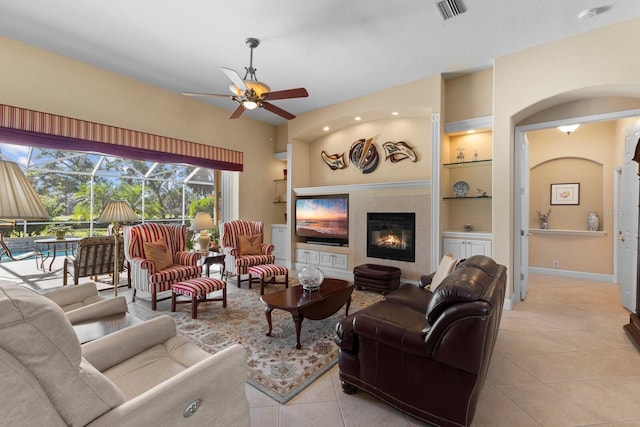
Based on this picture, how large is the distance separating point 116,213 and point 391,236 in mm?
4030

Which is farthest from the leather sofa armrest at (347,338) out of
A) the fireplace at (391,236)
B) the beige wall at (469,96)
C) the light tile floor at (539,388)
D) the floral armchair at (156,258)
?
the beige wall at (469,96)

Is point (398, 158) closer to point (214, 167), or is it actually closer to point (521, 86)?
point (521, 86)

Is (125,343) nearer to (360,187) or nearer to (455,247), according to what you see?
(455,247)

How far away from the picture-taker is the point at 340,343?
2080 millimetres

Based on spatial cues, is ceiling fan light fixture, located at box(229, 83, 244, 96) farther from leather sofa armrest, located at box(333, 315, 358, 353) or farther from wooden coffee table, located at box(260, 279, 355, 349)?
leather sofa armrest, located at box(333, 315, 358, 353)

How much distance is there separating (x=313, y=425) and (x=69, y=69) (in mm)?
5120

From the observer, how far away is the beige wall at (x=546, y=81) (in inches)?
122

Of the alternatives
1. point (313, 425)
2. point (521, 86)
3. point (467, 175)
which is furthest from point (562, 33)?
point (313, 425)

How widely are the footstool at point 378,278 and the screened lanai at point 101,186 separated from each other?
11.1 feet

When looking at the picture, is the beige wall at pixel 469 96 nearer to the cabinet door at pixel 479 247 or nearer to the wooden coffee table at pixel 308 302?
the cabinet door at pixel 479 247

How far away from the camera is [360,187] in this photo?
211 inches

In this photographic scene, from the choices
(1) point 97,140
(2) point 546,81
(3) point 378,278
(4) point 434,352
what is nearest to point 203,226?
(1) point 97,140

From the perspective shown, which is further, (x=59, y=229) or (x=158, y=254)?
(x=59, y=229)

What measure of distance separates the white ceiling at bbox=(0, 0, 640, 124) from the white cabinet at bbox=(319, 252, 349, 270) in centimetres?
318
